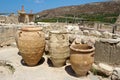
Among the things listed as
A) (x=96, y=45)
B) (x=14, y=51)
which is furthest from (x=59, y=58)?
(x=14, y=51)

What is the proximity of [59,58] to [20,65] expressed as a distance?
1050 millimetres

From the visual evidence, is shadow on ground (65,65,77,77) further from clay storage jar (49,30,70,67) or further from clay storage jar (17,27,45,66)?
clay storage jar (17,27,45,66)

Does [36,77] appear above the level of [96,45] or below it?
below

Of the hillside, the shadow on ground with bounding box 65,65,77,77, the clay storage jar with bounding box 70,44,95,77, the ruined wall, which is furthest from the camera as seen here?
the hillside

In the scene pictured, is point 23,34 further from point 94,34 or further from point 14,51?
point 94,34

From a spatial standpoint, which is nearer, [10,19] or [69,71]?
[69,71]

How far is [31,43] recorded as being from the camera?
4.06m

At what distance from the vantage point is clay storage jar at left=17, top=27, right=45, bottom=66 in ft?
13.4

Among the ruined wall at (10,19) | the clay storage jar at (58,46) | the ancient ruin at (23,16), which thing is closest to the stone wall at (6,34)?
the clay storage jar at (58,46)

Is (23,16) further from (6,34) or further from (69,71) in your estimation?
(69,71)

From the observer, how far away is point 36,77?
3721 mm

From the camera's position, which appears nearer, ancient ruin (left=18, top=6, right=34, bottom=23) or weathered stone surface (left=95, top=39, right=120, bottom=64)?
weathered stone surface (left=95, top=39, right=120, bottom=64)

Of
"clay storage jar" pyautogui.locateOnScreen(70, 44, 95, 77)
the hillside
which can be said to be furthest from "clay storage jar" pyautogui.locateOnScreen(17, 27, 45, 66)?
the hillside

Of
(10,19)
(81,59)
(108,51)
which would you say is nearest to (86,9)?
(10,19)
